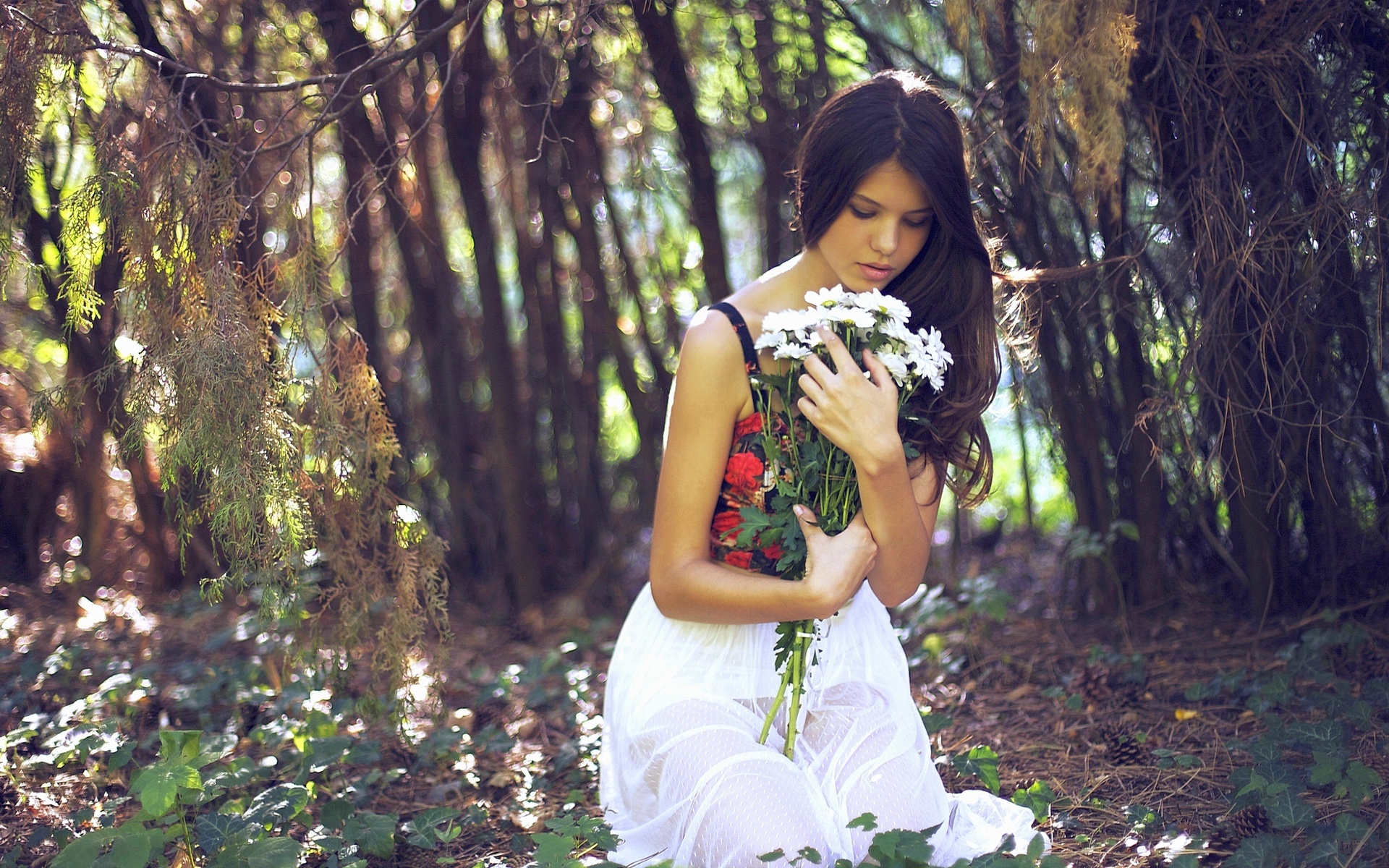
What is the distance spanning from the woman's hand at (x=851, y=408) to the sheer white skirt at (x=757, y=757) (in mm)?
383

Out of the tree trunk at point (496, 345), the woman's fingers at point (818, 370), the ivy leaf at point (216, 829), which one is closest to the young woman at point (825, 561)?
the woman's fingers at point (818, 370)

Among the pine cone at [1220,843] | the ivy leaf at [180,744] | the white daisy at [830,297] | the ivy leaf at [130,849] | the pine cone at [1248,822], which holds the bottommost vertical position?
the pine cone at [1220,843]

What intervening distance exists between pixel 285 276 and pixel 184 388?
31 cm

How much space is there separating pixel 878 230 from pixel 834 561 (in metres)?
0.61

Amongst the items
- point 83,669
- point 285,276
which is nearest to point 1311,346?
point 285,276

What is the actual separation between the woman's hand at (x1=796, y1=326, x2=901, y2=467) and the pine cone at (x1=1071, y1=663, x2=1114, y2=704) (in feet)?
4.27

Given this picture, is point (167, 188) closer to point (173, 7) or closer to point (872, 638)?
point (173, 7)

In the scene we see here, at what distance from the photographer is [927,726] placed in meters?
2.20

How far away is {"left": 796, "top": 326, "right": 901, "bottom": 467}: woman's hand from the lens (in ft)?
5.17

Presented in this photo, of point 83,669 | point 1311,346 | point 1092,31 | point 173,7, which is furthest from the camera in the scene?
point 83,669

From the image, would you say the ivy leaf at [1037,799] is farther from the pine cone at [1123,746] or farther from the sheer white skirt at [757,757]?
the pine cone at [1123,746]

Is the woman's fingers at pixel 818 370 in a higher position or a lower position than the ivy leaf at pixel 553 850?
higher

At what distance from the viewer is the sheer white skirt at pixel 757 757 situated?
1.50m

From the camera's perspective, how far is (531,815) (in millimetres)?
2072
